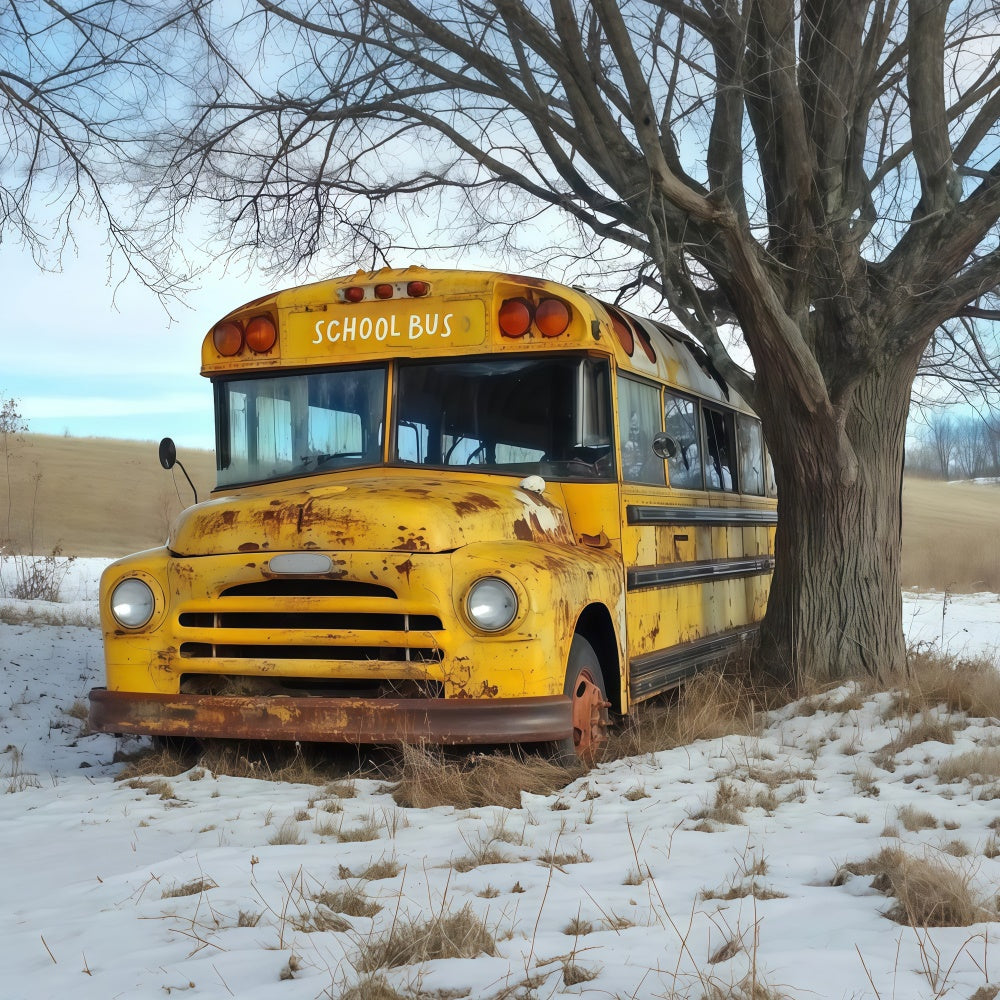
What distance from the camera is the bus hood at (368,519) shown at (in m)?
4.45

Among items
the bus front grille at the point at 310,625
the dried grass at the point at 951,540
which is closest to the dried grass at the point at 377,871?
the bus front grille at the point at 310,625

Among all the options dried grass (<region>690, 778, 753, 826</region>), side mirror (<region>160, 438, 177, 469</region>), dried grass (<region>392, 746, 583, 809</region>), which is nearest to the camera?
dried grass (<region>690, 778, 753, 826</region>)

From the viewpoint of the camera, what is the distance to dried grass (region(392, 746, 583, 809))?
13.8 feet

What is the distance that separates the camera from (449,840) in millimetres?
3707

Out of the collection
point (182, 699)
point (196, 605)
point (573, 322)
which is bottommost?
point (182, 699)

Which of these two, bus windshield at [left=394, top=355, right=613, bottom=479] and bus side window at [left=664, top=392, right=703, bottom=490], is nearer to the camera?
bus windshield at [left=394, top=355, right=613, bottom=479]

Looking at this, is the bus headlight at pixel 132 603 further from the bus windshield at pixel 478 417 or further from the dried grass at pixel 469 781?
the dried grass at pixel 469 781

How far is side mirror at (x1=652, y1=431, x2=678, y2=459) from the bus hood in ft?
2.30

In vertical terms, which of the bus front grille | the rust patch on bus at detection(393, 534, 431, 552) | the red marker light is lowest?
the bus front grille

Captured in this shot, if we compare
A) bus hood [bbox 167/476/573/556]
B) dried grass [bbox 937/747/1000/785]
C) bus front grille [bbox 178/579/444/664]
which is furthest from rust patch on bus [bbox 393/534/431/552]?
dried grass [bbox 937/747/1000/785]

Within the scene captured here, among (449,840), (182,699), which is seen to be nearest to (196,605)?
(182,699)

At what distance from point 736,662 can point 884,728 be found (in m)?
2.01

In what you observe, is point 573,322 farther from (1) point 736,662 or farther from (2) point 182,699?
(1) point 736,662

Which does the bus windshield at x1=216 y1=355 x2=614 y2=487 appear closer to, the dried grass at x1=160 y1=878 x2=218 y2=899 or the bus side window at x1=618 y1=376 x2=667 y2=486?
the bus side window at x1=618 y1=376 x2=667 y2=486
